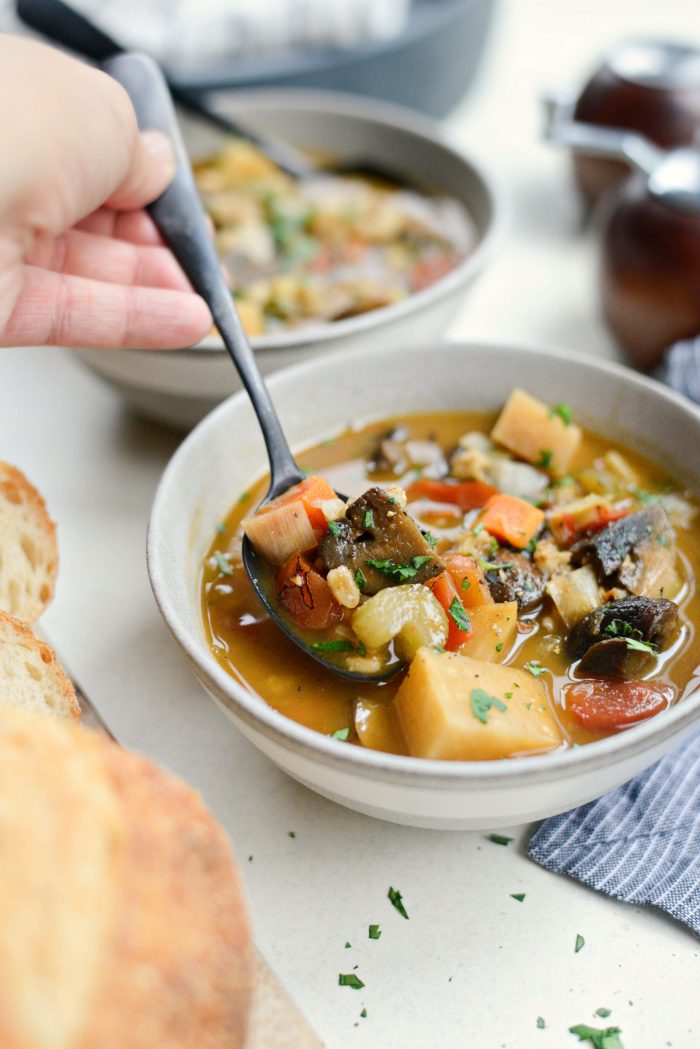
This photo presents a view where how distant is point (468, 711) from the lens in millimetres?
1676

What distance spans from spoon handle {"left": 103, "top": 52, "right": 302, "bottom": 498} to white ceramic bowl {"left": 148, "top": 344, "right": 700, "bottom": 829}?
0.38 ft

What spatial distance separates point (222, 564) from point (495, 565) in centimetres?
60

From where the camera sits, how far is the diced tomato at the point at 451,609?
74.8 inches

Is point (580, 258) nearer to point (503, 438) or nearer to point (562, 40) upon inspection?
point (503, 438)

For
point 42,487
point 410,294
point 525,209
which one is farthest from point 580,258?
point 42,487

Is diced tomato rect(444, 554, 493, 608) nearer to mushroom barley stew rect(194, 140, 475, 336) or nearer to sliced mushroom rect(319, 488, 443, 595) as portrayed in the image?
sliced mushroom rect(319, 488, 443, 595)

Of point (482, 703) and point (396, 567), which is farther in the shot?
point (396, 567)

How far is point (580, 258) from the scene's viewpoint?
4.01 meters

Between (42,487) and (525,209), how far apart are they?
99.5 inches

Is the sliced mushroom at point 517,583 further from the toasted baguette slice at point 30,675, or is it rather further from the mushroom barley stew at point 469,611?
the toasted baguette slice at point 30,675

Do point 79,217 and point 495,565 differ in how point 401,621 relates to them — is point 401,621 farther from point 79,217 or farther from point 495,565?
point 79,217

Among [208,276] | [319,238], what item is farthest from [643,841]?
[319,238]

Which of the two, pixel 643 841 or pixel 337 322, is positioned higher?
pixel 337 322

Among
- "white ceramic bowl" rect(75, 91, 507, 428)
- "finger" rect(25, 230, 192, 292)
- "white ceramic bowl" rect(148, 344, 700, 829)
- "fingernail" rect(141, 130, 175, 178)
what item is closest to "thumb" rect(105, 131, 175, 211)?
"fingernail" rect(141, 130, 175, 178)
